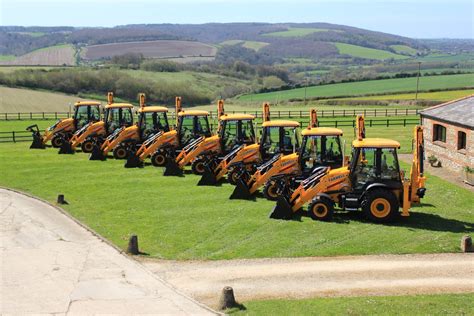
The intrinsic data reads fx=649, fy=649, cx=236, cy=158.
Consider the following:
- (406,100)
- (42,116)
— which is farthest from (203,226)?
(406,100)

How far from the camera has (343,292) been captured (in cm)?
1443

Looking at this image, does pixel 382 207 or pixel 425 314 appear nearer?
pixel 425 314

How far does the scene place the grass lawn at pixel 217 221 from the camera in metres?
17.6

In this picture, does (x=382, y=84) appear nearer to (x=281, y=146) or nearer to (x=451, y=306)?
(x=281, y=146)

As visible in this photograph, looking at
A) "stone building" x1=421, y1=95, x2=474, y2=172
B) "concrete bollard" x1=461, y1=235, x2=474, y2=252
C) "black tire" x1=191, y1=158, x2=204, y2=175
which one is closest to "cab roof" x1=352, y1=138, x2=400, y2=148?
"concrete bollard" x1=461, y1=235, x2=474, y2=252

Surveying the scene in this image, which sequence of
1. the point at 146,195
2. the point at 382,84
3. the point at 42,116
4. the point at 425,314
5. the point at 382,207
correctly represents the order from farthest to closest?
1. the point at 382,84
2. the point at 42,116
3. the point at 146,195
4. the point at 382,207
5. the point at 425,314

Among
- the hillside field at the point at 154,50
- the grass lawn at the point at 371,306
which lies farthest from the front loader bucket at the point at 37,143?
the hillside field at the point at 154,50

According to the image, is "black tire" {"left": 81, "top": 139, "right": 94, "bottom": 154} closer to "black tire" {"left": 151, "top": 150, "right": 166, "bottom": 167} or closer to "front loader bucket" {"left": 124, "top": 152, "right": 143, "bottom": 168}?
"front loader bucket" {"left": 124, "top": 152, "right": 143, "bottom": 168}

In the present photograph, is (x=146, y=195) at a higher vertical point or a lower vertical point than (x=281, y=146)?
lower

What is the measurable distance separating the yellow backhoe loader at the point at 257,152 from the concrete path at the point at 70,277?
747cm

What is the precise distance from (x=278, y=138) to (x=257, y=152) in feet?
3.43

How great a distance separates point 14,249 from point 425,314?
36.6ft

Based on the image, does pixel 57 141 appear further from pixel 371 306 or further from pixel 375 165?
pixel 371 306

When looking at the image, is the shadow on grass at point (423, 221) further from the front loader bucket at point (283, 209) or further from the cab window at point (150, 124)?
the cab window at point (150, 124)
